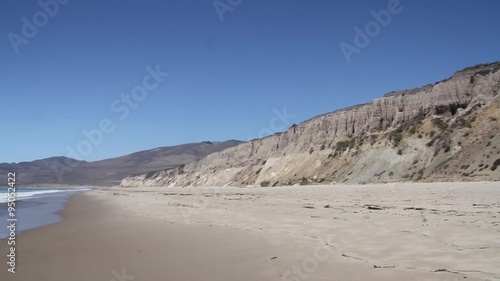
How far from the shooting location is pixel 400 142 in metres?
34.8

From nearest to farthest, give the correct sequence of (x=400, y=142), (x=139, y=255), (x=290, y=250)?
(x=290, y=250) → (x=139, y=255) → (x=400, y=142)

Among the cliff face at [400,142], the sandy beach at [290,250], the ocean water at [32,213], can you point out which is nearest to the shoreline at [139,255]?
the sandy beach at [290,250]

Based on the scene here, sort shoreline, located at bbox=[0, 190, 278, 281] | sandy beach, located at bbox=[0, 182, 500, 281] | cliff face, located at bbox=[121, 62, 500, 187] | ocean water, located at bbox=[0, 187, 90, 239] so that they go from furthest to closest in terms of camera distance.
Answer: cliff face, located at bbox=[121, 62, 500, 187], ocean water, located at bbox=[0, 187, 90, 239], shoreline, located at bbox=[0, 190, 278, 281], sandy beach, located at bbox=[0, 182, 500, 281]

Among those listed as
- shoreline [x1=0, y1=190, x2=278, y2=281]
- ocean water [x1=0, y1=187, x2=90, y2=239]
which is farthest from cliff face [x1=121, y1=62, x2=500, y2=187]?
ocean water [x1=0, y1=187, x2=90, y2=239]

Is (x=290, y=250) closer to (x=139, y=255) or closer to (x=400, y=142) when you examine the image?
(x=139, y=255)

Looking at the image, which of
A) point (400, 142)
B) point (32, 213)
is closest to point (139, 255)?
point (32, 213)

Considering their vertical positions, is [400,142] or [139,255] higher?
[400,142]

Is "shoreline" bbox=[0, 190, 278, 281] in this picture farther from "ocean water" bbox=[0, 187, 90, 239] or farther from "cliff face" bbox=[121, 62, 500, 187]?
"cliff face" bbox=[121, 62, 500, 187]

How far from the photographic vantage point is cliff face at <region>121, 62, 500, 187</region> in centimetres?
2667

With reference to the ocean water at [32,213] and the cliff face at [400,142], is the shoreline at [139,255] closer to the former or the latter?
the ocean water at [32,213]

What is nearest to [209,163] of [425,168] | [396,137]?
[396,137]

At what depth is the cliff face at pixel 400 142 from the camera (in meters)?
26.7

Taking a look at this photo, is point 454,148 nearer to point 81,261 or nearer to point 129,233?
point 129,233

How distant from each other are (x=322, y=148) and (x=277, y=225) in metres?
39.7
